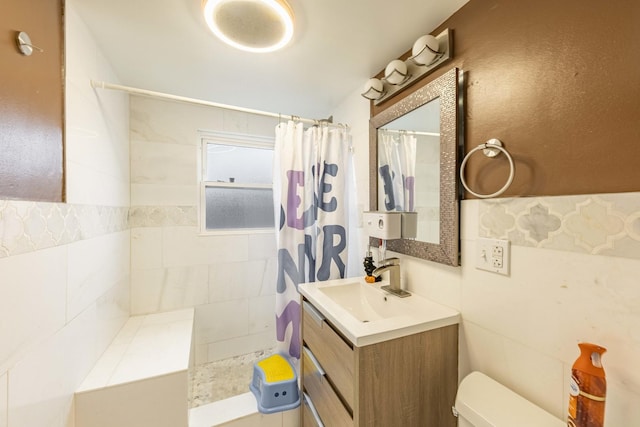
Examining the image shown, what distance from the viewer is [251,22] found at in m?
1.07

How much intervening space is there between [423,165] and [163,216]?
187cm

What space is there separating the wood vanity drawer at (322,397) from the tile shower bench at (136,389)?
0.60m

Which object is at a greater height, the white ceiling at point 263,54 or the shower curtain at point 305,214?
the white ceiling at point 263,54

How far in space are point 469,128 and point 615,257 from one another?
0.61m

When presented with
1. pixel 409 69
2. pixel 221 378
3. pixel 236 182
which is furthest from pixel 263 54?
pixel 221 378

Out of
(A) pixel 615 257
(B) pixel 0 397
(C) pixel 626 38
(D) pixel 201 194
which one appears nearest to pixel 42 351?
(B) pixel 0 397

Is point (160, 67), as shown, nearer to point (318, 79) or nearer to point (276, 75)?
point (276, 75)

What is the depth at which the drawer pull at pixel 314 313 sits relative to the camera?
1095 mm

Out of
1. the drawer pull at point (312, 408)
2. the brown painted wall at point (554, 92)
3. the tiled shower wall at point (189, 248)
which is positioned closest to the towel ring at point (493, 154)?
the brown painted wall at point (554, 92)

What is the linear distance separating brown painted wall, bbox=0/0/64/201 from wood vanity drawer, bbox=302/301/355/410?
3.69 feet

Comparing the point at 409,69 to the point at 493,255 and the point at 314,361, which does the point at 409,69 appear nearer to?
the point at 493,255

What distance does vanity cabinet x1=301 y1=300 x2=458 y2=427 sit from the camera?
83cm

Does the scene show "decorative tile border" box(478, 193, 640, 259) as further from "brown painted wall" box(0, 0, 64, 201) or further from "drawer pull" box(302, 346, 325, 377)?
"brown painted wall" box(0, 0, 64, 201)

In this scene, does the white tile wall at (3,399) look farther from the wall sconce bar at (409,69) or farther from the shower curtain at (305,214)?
the wall sconce bar at (409,69)
